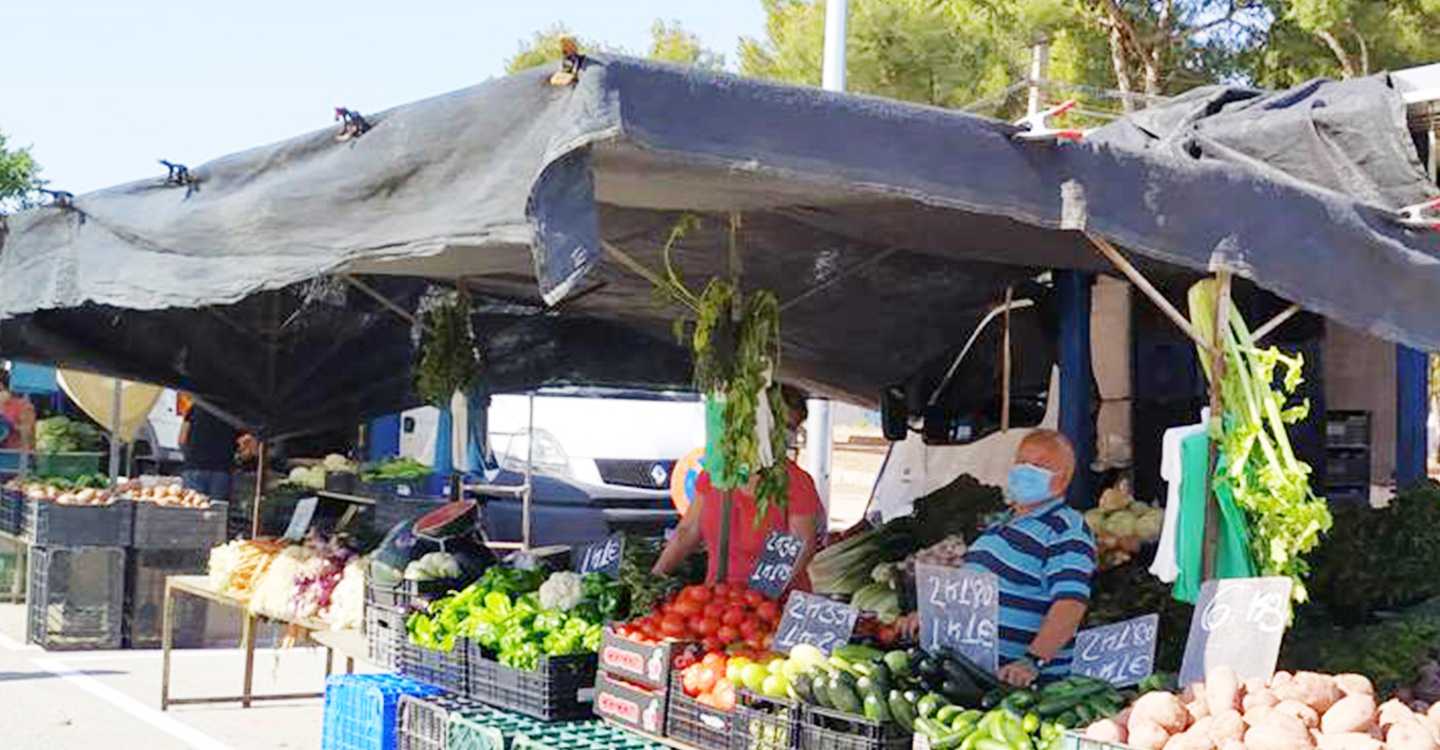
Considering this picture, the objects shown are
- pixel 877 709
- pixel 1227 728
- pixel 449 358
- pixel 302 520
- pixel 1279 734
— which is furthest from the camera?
pixel 302 520

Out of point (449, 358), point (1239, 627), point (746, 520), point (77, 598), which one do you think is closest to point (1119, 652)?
A: point (1239, 627)

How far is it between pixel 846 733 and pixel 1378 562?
2.83m

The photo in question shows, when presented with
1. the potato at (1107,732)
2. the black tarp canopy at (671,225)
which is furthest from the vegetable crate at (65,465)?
the potato at (1107,732)

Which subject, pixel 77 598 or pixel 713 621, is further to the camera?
pixel 77 598

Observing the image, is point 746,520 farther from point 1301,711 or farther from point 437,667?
point 1301,711

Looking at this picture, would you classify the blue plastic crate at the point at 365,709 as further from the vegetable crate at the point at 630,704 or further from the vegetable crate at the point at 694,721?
the vegetable crate at the point at 694,721

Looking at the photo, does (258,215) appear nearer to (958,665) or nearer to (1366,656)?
(958,665)

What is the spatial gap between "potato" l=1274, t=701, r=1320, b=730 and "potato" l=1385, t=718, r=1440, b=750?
166 mm

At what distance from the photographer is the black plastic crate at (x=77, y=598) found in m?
10.2

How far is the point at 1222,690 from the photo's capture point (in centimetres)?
385

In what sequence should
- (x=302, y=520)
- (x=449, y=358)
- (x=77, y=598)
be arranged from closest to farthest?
1. (x=449, y=358)
2. (x=302, y=520)
3. (x=77, y=598)

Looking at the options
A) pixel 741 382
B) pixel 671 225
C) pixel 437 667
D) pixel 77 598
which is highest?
pixel 671 225

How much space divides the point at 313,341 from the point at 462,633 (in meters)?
3.69

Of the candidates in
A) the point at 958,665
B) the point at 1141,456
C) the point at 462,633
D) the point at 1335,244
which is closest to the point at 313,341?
the point at 462,633
